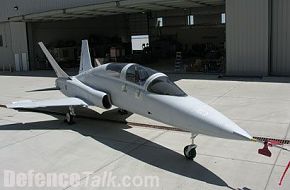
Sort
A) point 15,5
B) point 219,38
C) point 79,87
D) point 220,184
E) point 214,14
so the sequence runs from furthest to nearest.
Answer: point 219,38 < point 214,14 < point 15,5 < point 79,87 < point 220,184

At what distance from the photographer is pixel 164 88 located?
314 inches

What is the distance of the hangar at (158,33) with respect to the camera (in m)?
18.9

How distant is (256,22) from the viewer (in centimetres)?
1873

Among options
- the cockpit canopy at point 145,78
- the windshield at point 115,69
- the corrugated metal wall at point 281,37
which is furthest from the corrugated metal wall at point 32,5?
the cockpit canopy at point 145,78

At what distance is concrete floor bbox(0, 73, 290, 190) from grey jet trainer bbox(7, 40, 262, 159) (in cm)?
69

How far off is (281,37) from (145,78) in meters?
12.6

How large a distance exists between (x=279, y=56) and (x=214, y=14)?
72.4ft

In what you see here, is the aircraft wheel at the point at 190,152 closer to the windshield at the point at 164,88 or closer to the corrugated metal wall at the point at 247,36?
the windshield at the point at 164,88

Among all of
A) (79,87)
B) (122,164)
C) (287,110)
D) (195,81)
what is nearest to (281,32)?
(195,81)

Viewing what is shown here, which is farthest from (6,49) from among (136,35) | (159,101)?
(159,101)

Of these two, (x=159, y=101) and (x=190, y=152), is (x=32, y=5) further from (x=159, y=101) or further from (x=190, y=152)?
(x=190, y=152)

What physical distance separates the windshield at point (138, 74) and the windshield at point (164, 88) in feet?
1.15

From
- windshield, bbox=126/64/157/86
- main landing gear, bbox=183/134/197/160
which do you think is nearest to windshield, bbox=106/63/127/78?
windshield, bbox=126/64/157/86

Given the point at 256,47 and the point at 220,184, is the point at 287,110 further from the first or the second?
the point at 256,47
